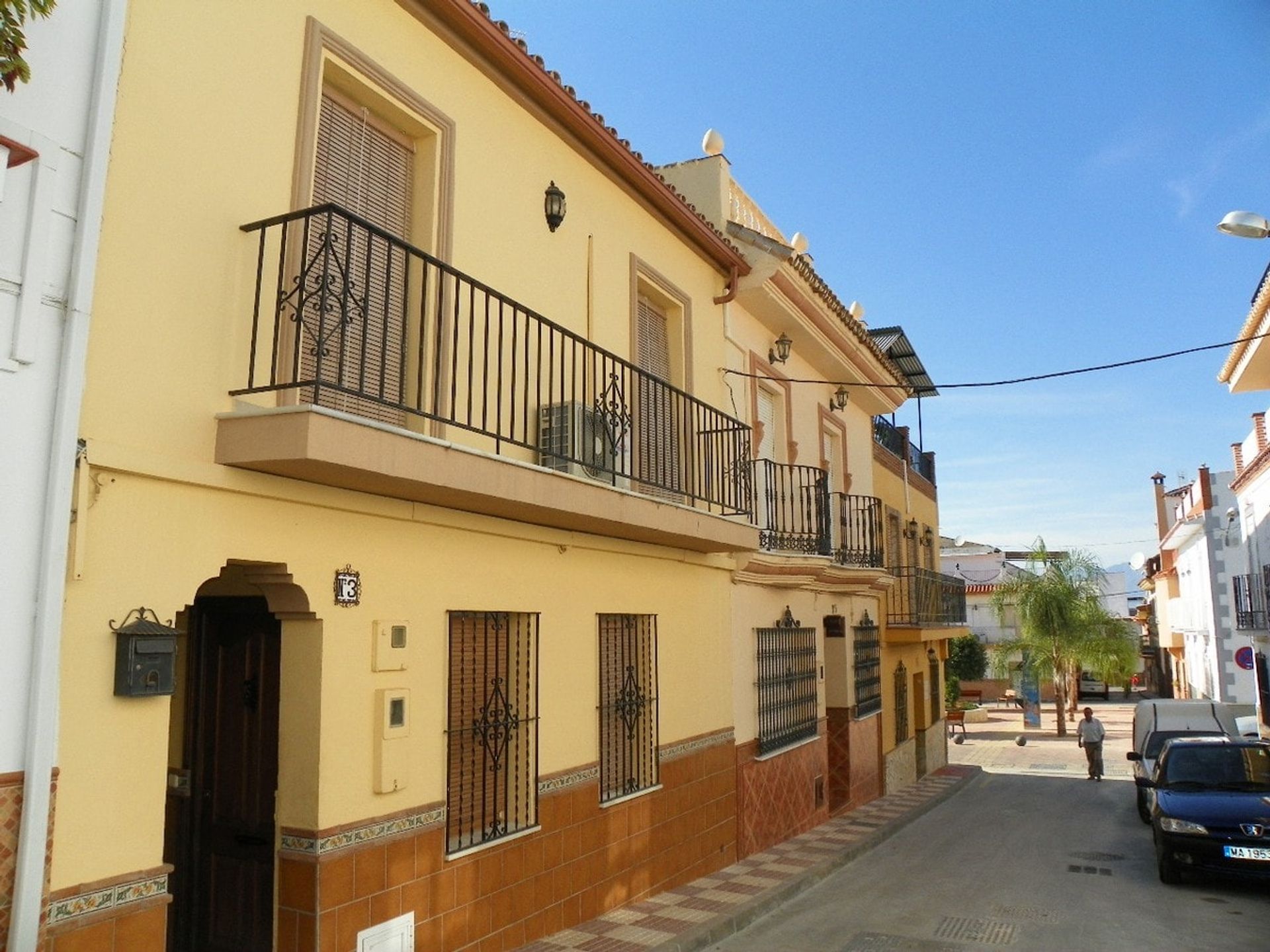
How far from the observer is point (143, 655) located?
4.23m

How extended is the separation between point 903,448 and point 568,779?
14.2 meters

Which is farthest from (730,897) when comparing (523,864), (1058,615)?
(1058,615)

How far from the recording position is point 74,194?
4109 mm

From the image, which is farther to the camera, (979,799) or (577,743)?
(979,799)

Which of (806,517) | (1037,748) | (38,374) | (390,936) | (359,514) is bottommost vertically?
(1037,748)

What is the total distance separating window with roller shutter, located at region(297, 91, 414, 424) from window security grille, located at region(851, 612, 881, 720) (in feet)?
33.1

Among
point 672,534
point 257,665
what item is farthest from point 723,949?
point 257,665

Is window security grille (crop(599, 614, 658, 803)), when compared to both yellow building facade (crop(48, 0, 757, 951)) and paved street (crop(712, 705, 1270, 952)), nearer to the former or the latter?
yellow building facade (crop(48, 0, 757, 951))

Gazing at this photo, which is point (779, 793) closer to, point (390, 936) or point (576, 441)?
point (576, 441)

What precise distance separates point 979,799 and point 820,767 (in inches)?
207

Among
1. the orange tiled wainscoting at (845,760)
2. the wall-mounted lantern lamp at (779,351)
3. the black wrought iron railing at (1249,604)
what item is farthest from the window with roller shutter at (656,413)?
the black wrought iron railing at (1249,604)

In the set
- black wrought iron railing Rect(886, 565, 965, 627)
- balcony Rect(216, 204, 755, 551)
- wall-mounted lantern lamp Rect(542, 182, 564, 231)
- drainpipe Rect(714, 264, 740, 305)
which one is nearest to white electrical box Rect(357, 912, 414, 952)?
balcony Rect(216, 204, 755, 551)

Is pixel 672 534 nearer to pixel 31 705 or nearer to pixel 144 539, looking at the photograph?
pixel 144 539

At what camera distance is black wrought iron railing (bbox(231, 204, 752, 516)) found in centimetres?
493
